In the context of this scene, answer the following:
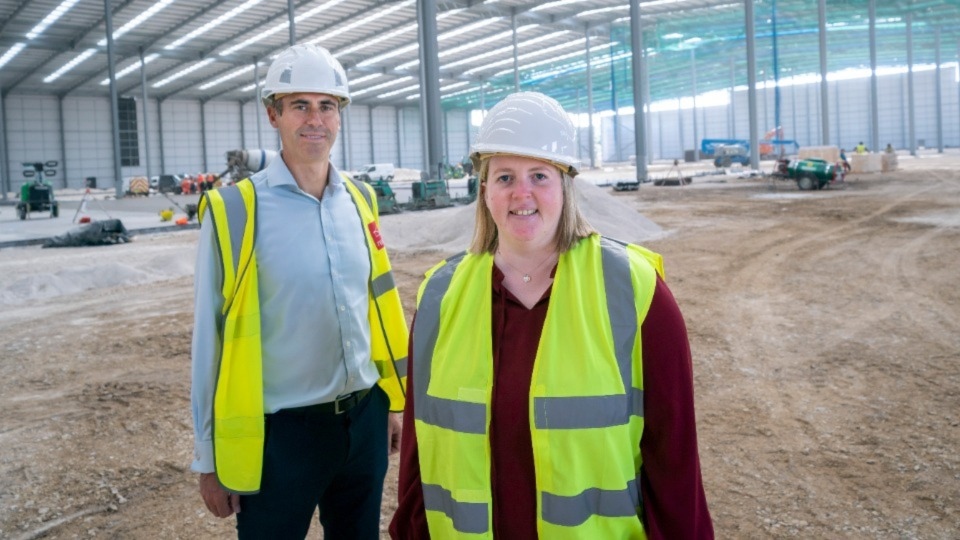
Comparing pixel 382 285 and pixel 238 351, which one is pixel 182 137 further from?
pixel 238 351

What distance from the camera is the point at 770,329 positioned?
7.25 m

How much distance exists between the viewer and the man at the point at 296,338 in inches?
87.2

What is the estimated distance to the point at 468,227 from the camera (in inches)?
577

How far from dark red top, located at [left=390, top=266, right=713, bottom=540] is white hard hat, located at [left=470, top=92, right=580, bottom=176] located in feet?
1.08

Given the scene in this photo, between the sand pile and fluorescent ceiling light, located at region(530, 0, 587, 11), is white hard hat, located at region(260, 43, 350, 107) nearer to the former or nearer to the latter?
the sand pile

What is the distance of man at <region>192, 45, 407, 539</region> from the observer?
7.27 ft

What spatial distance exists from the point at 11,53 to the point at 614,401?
1540 inches

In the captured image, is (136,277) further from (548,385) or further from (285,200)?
(548,385)

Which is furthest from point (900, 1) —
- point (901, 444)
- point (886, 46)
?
point (901, 444)

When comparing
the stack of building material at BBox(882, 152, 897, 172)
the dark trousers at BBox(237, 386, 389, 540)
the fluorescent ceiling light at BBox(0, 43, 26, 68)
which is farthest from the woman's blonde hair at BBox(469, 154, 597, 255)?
the fluorescent ceiling light at BBox(0, 43, 26, 68)

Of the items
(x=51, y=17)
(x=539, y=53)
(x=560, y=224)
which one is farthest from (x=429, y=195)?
(x=539, y=53)

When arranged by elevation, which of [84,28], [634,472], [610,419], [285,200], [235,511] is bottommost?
[235,511]

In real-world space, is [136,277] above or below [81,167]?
below

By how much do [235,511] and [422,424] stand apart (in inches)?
31.7
